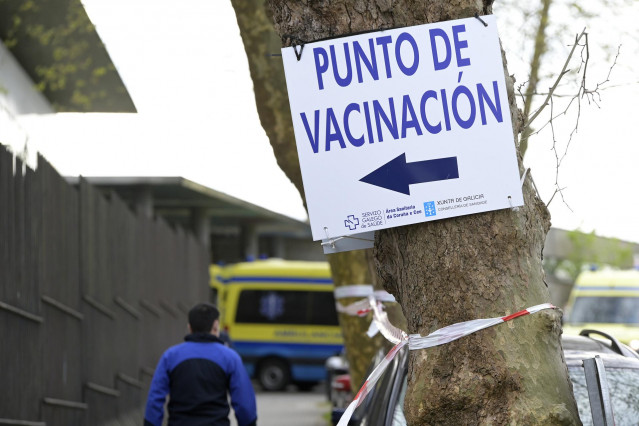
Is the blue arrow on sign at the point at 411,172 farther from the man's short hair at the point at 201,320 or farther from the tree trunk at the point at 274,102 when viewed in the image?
the tree trunk at the point at 274,102

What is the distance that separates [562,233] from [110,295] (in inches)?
2354

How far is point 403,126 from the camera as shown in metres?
3.81

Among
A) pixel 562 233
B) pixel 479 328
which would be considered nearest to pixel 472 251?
pixel 479 328

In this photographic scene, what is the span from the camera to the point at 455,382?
3.72 m

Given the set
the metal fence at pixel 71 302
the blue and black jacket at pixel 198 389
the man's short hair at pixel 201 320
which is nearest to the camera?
the blue and black jacket at pixel 198 389

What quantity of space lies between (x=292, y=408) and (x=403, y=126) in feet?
56.6

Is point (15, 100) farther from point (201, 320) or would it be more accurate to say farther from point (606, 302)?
point (201, 320)

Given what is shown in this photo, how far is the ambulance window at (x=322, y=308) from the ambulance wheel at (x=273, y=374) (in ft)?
4.02

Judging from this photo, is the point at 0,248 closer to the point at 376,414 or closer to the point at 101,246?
the point at 376,414

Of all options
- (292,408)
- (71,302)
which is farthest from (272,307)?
(71,302)

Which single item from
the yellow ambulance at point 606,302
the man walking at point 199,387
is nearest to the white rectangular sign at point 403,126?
the man walking at point 199,387

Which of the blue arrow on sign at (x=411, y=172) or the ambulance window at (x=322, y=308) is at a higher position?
the ambulance window at (x=322, y=308)

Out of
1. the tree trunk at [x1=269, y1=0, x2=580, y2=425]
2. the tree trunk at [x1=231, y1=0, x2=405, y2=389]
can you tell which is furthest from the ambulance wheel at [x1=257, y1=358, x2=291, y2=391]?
the tree trunk at [x1=269, y1=0, x2=580, y2=425]

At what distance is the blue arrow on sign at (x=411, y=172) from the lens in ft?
12.4
